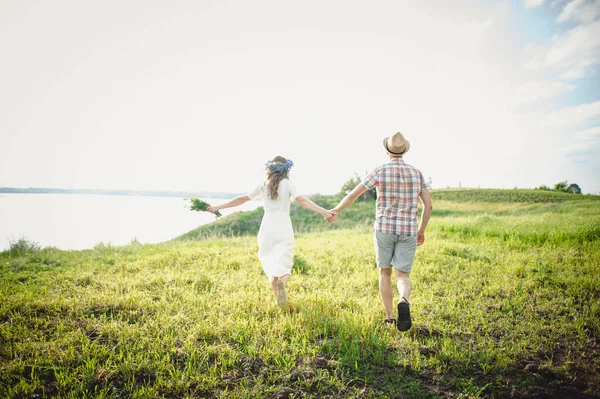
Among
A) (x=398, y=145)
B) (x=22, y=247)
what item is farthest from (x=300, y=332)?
(x=22, y=247)

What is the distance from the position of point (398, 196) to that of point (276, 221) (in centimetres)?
227

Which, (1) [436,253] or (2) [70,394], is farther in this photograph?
(1) [436,253]

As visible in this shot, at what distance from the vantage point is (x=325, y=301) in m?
5.98

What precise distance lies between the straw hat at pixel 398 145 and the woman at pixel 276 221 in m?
1.72

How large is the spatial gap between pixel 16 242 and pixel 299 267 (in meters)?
11.0

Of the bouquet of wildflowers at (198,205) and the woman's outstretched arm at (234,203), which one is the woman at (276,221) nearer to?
the woman's outstretched arm at (234,203)

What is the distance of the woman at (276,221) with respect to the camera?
5762 mm

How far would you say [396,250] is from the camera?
4934mm

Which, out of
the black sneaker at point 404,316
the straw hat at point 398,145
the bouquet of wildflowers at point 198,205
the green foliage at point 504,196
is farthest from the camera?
the green foliage at point 504,196

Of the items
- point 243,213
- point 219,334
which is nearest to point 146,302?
point 219,334

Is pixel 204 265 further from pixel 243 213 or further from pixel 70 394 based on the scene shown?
pixel 243 213

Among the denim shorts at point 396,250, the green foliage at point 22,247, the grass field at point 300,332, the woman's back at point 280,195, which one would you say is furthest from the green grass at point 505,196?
the green foliage at point 22,247

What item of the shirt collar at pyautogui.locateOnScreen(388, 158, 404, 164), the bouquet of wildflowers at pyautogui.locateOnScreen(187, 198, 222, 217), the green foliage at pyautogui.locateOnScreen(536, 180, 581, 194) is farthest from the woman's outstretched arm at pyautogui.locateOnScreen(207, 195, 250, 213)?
the green foliage at pyautogui.locateOnScreen(536, 180, 581, 194)

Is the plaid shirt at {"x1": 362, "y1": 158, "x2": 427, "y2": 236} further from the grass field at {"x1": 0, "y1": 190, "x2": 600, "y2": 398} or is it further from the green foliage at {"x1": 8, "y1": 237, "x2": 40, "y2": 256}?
the green foliage at {"x1": 8, "y1": 237, "x2": 40, "y2": 256}
